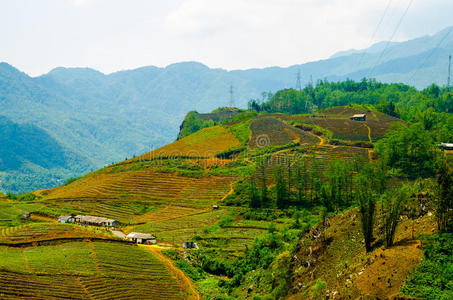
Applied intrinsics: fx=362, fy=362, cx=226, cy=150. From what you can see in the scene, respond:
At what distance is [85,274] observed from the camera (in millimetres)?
35719

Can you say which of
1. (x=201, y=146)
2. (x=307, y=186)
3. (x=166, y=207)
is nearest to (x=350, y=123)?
(x=201, y=146)

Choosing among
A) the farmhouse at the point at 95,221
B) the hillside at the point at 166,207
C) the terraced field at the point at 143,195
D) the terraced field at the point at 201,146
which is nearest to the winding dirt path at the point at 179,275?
the hillside at the point at 166,207

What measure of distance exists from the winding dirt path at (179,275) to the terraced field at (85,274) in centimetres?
33

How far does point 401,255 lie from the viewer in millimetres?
23469

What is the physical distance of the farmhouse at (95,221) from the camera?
6278 cm

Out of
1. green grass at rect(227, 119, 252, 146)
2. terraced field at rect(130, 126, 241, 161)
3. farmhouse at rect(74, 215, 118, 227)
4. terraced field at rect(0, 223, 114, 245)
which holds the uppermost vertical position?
green grass at rect(227, 119, 252, 146)

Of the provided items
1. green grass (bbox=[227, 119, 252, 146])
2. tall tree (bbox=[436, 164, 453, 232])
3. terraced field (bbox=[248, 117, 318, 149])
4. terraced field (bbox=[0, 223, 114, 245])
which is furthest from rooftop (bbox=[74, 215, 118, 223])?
green grass (bbox=[227, 119, 252, 146])

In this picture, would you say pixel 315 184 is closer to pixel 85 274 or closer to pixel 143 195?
pixel 143 195

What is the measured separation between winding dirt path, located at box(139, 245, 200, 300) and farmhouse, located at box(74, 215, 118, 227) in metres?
17.5

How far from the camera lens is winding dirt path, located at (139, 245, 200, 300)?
125 feet

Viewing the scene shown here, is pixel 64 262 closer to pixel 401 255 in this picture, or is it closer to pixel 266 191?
pixel 401 255

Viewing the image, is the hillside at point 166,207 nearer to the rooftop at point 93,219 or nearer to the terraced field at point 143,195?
the terraced field at point 143,195

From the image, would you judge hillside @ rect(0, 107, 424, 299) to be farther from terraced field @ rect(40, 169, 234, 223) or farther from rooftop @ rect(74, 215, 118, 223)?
rooftop @ rect(74, 215, 118, 223)

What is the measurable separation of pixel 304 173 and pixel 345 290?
184 feet
